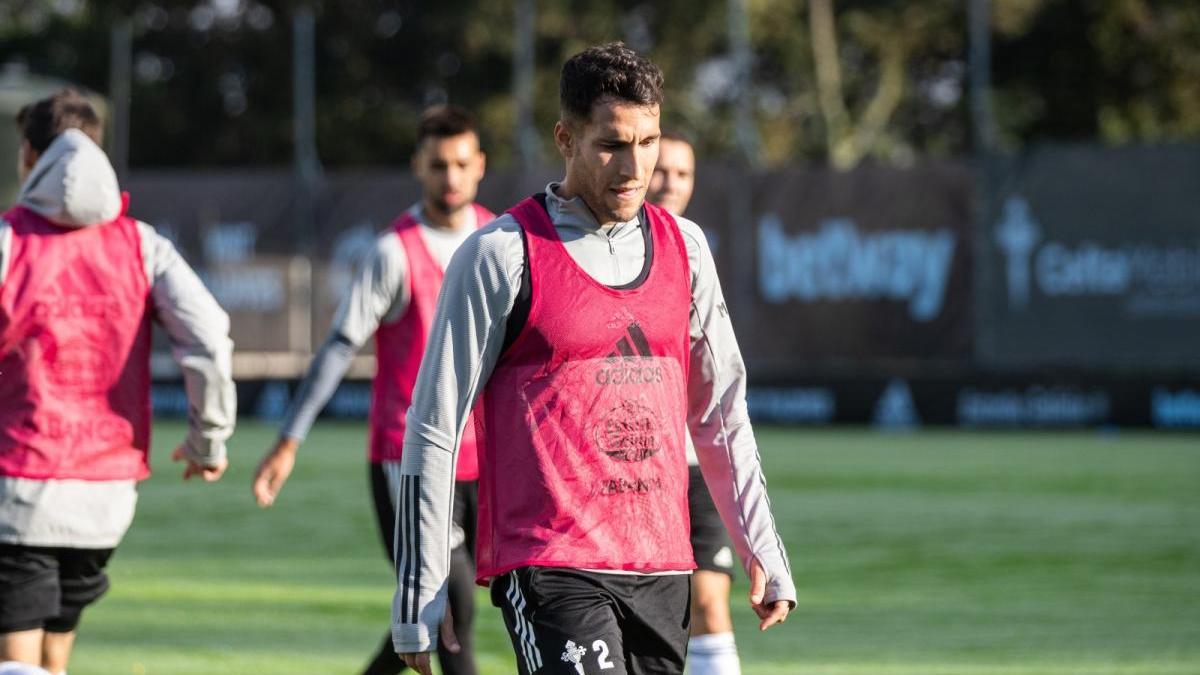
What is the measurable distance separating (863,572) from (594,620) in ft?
26.6

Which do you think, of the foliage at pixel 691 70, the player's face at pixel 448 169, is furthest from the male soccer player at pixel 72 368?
the foliage at pixel 691 70

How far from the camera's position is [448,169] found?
739 centimetres

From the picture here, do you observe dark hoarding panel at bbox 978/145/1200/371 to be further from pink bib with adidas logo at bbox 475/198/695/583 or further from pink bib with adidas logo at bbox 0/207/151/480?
pink bib with adidas logo at bbox 475/198/695/583

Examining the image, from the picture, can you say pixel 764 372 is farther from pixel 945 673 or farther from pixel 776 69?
pixel 776 69

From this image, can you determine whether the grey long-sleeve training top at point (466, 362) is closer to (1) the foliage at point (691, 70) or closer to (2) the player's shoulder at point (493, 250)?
(2) the player's shoulder at point (493, 250)

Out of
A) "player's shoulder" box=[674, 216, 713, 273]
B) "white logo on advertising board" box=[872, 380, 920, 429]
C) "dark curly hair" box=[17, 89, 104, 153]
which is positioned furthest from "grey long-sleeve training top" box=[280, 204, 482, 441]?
"white logo on advertising board" box=[872, 380, 920, 429]

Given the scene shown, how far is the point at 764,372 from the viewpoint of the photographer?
23.7 meters

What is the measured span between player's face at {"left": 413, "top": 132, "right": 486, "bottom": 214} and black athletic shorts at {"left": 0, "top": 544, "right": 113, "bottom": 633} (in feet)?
6.44

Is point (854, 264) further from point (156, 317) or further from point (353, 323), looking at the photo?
point (156, 317)

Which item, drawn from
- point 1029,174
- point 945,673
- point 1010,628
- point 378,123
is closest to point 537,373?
point 945,673

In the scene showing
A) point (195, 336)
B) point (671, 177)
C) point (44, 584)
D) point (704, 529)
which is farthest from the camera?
point (671, 177)

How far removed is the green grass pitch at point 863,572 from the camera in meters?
9.43

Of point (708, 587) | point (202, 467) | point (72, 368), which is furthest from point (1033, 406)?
point (72, 368)

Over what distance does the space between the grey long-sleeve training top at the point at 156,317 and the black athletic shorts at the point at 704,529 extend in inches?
60.9
